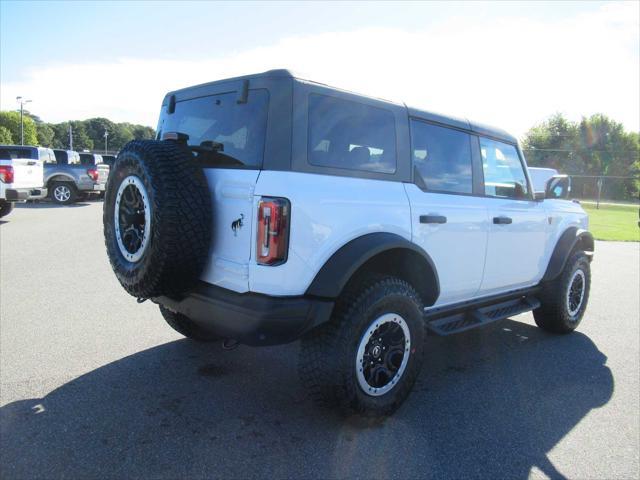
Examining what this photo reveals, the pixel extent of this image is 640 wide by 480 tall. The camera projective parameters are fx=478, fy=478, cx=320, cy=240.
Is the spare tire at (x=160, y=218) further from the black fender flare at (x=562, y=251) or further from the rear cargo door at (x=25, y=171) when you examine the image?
the rear cargo door at (x=25, y=171)

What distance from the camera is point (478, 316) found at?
3953mm

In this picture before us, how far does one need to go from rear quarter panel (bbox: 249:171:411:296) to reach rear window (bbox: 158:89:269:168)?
252 mm

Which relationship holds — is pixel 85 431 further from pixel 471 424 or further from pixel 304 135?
pixel 471 424

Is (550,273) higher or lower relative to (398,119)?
lower

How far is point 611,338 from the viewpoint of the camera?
500 centimetres

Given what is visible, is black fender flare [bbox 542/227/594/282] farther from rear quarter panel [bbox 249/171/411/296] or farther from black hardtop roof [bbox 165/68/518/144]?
rear quarter panel [bbox 249/171/411/296]

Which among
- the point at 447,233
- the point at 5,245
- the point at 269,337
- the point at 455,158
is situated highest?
the point at 455,158

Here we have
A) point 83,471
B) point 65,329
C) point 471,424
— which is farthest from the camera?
point 65,329

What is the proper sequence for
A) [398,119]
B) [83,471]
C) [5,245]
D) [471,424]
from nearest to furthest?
1. [83,471]
2. [471,424]
3. [398,119]
4. [5,245]

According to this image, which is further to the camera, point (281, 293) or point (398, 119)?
point (398, 119)

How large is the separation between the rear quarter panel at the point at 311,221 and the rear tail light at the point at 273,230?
0.03 m

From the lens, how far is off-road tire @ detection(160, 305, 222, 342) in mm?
3986

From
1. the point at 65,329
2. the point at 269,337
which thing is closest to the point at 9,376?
the point at 65,329

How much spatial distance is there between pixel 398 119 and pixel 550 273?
99.7 inches
